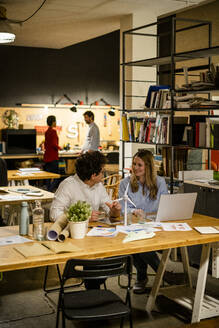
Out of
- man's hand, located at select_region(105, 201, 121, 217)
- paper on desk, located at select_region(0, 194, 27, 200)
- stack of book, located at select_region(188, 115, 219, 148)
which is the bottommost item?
paper on desk, located at select_region(0, 194, 27, 200)

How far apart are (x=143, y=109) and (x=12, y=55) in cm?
729

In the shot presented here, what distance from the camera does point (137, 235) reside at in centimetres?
361

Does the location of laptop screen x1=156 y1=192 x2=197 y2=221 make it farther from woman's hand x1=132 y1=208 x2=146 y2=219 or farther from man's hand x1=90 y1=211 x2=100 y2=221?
man's hand x1=90 y1=211 x2=100 y2=221

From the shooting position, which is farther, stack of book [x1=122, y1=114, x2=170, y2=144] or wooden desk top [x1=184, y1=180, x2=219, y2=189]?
stack of book [x1=122, y1=114, x2=170, y2=144]

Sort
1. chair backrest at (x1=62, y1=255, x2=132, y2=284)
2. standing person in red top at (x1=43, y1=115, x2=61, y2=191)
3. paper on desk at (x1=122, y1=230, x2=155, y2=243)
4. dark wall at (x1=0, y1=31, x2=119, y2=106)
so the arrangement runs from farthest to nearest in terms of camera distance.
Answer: dark wall at (x1=0, y1=31, x2=119, y2=106)
standing person in red top at (x1=43, y1=115, x2=61, y2=191)
paper on desk at (x1=122, y1=230, x2=155, y2=243)
chair backrest at (x1=62, y1=255, x2=132, y2=284)

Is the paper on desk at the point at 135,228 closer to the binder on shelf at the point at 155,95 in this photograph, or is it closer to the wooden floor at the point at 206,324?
the wooden floor at the point at 206,324

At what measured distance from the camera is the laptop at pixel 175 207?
13.3 ft

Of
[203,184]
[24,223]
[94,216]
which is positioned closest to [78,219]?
[24,223]

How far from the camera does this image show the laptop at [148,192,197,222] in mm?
4047

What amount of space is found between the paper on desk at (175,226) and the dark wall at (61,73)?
30.6ft

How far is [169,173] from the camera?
6.12 meters

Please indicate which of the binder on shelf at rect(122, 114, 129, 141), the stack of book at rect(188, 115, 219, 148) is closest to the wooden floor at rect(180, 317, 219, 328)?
the stack of book at rect(188, 115, 219, 148)

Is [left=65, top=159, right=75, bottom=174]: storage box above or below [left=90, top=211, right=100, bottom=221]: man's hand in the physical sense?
below

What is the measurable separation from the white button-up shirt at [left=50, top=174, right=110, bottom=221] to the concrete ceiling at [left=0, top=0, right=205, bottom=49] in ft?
15.0
